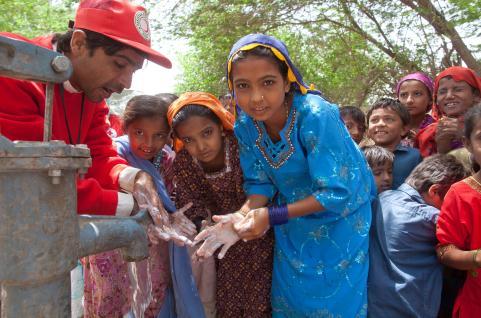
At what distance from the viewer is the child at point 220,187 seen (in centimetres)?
201

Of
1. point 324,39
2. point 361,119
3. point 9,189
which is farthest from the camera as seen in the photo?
point 324,39

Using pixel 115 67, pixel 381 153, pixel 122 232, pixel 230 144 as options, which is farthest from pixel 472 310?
pixel 115 67

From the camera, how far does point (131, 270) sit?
225 centimetres

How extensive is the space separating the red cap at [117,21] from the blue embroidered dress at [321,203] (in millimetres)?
578

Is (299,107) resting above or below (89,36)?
below

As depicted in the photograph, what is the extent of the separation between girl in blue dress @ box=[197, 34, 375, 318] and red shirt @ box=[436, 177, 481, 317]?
316mm

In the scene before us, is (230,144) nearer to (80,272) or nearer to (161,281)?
(161,281)

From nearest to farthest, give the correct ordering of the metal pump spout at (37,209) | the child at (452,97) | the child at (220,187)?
the metal pump spout at (37,209) < the child at (220,187) < the child at (452,97)

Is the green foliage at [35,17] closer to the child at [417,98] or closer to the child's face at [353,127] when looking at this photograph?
the child's face at [353,127]

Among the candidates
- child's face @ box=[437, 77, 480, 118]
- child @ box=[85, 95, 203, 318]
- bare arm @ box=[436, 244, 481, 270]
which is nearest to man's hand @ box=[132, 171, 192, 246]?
child @ box=[85, 95, 203, 318]

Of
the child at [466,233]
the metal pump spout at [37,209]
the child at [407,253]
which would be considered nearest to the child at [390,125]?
the child at [407,253]

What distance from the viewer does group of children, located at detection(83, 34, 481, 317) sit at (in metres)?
1.73

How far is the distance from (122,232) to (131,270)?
1.42 m

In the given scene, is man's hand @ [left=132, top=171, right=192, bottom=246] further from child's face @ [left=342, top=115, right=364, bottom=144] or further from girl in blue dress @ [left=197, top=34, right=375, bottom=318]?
child's face @ [left=342, top=115, right=364, bottom=144]
